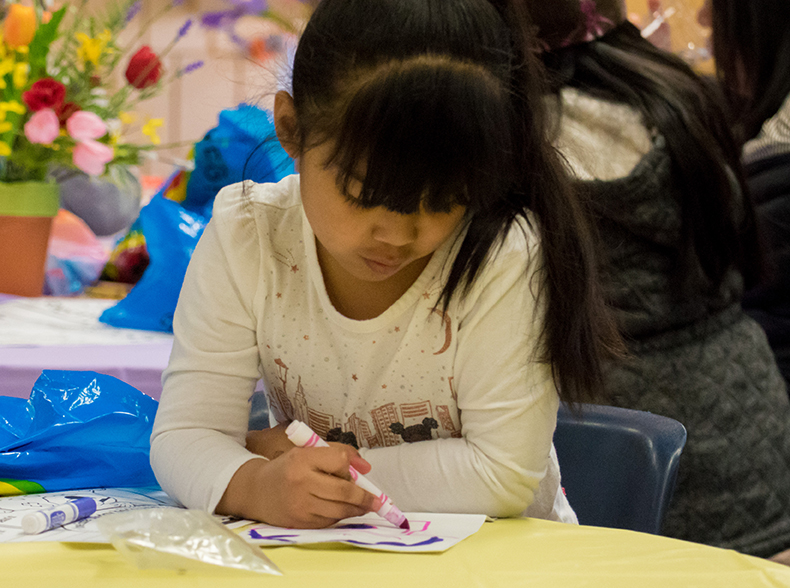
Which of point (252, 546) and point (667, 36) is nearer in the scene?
point (252, 546)

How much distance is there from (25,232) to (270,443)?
0.95 meters

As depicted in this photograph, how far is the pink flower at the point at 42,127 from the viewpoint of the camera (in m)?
1.38

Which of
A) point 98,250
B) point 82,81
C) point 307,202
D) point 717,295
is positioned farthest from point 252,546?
point 98,250

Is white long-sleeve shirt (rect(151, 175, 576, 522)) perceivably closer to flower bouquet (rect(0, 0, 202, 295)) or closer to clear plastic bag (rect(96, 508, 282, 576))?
clear plastic bag (rect(96, 508, 282, 576))

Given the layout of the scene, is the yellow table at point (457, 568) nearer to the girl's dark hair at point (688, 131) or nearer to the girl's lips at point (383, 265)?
the girl's lips at point (383, 265)

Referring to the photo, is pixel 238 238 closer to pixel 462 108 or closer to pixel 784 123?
pixel 462 108

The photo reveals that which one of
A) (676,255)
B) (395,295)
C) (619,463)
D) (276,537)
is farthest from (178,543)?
(676,255)

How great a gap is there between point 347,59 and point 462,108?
109 mm

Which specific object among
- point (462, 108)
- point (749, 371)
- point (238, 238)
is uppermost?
point (462, 108)

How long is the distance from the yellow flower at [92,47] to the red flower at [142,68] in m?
0.06

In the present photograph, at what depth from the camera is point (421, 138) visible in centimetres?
58

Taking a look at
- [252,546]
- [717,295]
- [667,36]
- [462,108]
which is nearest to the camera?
[252,546]

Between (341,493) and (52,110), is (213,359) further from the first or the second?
(52,110)

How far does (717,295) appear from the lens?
3.91 ft
